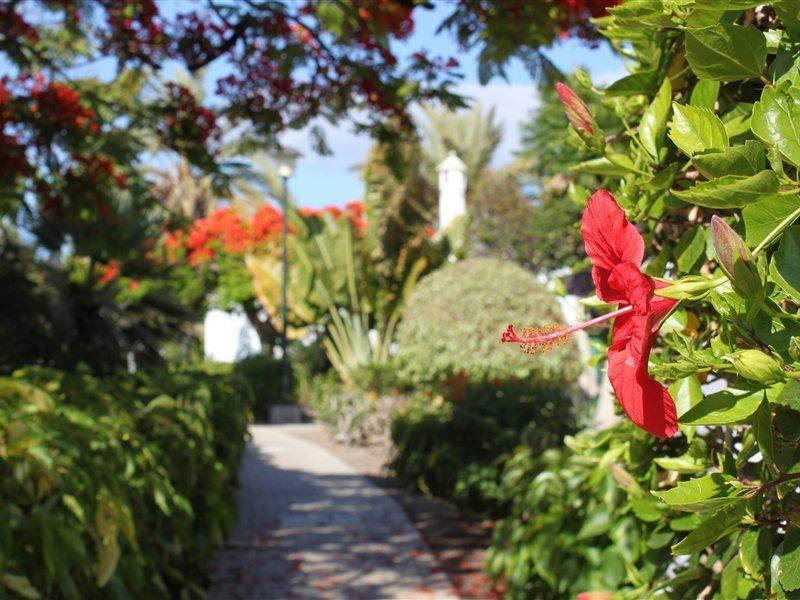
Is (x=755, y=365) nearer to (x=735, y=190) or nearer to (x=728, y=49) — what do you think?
(x=735, y=190)

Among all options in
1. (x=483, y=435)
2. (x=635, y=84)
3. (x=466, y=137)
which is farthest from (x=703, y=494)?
(x=466, y=137)

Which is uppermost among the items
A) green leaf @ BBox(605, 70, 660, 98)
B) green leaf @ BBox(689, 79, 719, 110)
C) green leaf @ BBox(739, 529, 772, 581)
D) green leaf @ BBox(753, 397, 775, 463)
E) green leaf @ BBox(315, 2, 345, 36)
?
green leaf @ BBox(315, 2, 345, 36)

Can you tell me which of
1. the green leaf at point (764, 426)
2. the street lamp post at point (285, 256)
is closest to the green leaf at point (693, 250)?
the green leaf at point (764, 426)

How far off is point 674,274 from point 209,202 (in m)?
26.8

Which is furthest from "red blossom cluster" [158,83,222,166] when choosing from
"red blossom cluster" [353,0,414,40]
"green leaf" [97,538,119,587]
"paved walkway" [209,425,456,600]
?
"green leaf" [97,538,119,587]

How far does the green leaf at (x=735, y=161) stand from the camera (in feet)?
2.60

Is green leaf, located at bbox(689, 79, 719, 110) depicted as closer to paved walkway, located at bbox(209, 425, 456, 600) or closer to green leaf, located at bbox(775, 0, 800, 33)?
green leaf, located at bbox(775, 0, 800, 33)

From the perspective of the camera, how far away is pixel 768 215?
809 millimetres

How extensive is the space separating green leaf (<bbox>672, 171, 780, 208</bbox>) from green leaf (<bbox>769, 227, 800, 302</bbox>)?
47 millimetres

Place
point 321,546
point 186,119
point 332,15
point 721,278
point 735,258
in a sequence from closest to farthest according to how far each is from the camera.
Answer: point 735,258 < point 721,278 < point 332,15 < point 186,119 < point 321,546

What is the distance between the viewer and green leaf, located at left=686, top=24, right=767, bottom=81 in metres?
0.85

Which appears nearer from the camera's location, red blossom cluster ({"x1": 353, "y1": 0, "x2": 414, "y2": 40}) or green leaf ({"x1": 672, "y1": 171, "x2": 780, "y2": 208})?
green leaf ({"x1": 672, "y1": 171, "x2": 780, "y2": 208})

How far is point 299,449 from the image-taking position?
12594 millimetres

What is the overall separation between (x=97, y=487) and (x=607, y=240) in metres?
2.06
